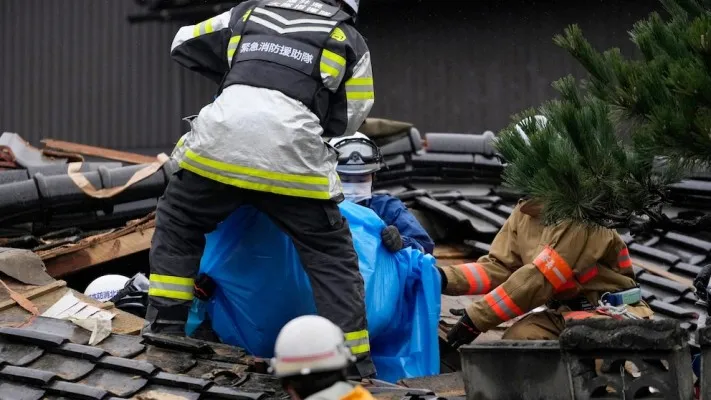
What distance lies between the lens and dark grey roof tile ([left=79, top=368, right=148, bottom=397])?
431 centimetres

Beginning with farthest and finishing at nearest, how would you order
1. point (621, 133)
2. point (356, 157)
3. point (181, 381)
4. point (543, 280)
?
point (356, 157), point (543, 280), point (181, 381), point (621, 133)

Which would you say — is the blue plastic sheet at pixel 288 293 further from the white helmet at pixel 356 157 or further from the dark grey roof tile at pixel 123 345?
the white helmet at pixel 356 157

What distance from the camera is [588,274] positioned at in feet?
Answer: 17.3

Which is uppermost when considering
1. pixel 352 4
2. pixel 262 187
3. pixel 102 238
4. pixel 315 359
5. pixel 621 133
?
pixel 352 4

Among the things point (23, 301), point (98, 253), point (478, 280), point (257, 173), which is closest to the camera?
point (257, 173)

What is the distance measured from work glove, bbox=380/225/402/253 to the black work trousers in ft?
2.16

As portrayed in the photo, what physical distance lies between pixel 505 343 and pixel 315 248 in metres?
0.93

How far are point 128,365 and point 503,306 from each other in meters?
1.83

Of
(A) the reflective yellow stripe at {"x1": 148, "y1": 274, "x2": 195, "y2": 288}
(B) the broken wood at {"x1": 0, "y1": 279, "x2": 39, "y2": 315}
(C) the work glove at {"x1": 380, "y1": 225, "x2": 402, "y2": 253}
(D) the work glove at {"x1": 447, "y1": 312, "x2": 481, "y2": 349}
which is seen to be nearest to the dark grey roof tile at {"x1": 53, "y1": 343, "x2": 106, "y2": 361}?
(A) the reflective yellow stripe at {"x1": 148, "y1": 274, "x2": 195, "y2": 288}

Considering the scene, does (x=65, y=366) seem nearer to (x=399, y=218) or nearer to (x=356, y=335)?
(x=356, y=335)

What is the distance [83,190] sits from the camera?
22.0 ft

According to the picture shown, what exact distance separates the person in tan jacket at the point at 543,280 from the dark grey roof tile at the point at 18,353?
1983 millimetres

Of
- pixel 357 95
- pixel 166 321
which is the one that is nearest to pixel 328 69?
pixel 357 95

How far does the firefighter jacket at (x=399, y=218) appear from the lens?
625 cm
